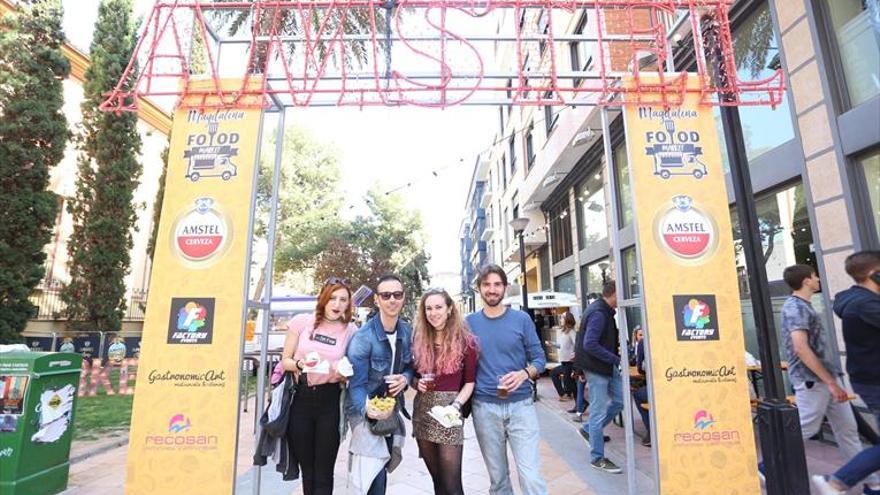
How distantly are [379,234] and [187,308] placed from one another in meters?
25.5

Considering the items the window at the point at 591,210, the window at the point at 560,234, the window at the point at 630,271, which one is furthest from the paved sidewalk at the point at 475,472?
the window at the point at 560,234

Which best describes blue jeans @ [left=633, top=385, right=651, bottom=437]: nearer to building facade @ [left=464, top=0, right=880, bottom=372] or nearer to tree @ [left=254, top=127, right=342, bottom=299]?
building facade @ [left=464, top=0, right=880, bottom=372]

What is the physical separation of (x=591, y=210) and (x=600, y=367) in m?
9.31

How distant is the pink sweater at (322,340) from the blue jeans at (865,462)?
3693mm

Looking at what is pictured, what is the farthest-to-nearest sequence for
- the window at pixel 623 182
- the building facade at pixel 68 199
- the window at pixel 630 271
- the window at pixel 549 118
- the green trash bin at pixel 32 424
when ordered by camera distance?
1. the building facade at pixel 68 199
2. the window at pixel 549 118
3. the window at pixel 623 182
4. the window at pixel 630 271
5. the green trash bin at pixel 32 424

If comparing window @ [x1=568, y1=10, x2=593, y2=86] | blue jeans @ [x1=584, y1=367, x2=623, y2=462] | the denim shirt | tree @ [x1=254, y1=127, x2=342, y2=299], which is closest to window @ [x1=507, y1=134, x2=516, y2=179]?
window @ [x1=568, y1=10, x2=593, y2=86]

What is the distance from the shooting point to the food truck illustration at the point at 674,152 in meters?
3.87

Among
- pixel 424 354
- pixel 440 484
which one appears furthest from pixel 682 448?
pixel 424 354

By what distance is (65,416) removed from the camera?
4.64 meters

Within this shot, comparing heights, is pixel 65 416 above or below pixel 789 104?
below

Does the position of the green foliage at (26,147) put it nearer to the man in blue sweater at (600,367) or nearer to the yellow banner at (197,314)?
the yellow banner at (197,314)

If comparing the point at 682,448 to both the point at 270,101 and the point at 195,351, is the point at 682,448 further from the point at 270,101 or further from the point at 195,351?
the point at 270,101

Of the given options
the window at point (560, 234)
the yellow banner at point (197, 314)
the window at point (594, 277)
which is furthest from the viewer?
the window at point (560, 234)

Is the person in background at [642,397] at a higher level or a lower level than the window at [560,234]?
lower
